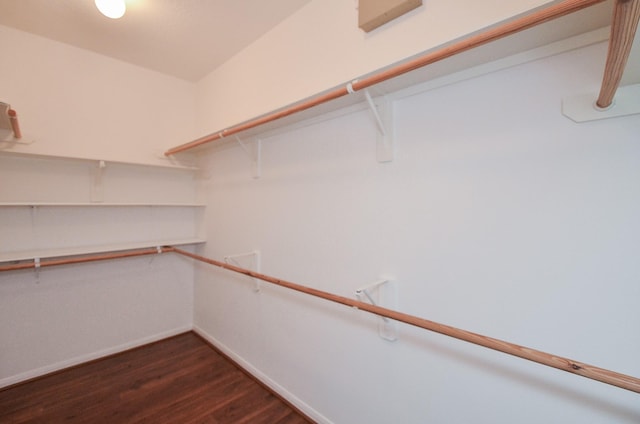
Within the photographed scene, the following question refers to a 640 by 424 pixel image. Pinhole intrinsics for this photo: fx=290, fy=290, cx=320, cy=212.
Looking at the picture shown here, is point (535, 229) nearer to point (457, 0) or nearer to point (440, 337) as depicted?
point (440, 337)

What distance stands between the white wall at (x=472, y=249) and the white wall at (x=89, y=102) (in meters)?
1.57

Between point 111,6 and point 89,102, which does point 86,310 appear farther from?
point 111,6

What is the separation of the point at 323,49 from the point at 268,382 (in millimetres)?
2333

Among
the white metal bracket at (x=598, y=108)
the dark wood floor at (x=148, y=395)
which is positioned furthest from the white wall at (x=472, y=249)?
the dark wood floor at (x=148, y=395)

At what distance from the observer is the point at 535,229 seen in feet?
3.54

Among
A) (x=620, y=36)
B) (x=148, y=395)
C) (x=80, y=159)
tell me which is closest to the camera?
(x=620, y=36)

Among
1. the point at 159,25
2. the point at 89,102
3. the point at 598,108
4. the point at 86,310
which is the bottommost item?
the point at 86,310

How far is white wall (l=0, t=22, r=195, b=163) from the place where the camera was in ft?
7.15

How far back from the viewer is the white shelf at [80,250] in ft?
6.76

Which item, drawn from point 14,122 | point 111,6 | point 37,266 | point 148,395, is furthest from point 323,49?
point 148,395

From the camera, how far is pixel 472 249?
1.23m

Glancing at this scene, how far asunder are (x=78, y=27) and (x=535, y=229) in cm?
306

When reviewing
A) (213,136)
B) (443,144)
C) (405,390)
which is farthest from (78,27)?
(405,390)

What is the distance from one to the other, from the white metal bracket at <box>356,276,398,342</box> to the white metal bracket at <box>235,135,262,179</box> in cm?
131
